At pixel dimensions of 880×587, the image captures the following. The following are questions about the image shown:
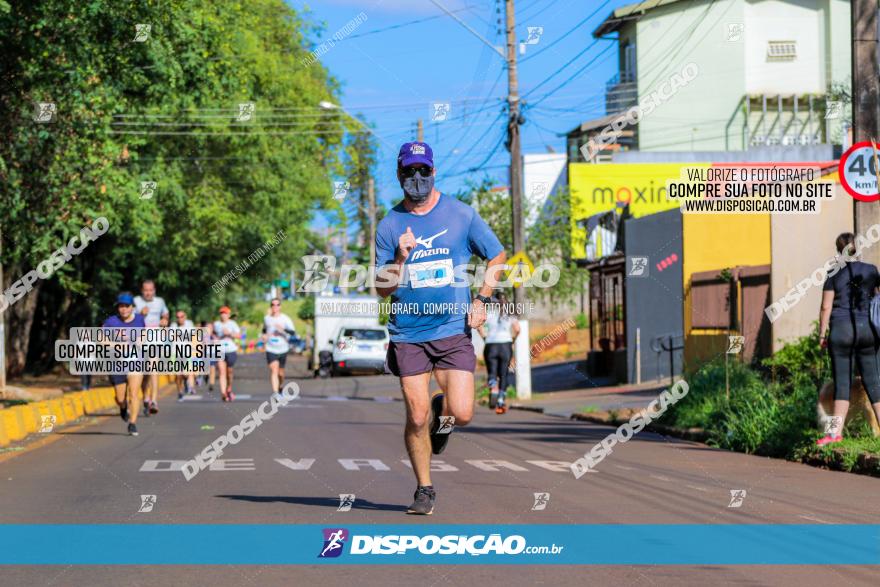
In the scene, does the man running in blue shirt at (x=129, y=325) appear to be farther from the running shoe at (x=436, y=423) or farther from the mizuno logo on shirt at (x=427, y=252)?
the mizuno logo on shirt at (x=427, y=252)

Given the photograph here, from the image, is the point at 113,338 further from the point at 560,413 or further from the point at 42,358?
the point at 42,358

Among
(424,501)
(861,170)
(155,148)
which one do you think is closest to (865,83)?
(861,170)

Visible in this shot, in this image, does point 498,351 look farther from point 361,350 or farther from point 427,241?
point 361,350

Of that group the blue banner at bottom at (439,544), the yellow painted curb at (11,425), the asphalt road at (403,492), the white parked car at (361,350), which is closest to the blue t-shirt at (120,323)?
the asphalt road at (403,492)

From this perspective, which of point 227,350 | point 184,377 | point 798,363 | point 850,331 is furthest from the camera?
point 184,377

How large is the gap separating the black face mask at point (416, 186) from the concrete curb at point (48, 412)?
29.9 feet

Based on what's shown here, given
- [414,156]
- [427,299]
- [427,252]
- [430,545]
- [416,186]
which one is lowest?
[430,545]

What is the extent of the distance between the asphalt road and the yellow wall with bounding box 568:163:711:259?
2500 cm

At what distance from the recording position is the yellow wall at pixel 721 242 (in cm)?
2591

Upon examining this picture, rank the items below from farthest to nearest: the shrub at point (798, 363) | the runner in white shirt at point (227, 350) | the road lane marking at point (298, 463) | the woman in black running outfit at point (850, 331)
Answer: the runner in white shirt at point (227, 350)
the shrub at point (798, 363)
the woman in black running outfit at point (850, 331)
the road lane marking at point (298, 463)

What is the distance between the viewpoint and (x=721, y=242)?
26.4m

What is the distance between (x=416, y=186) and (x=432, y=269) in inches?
20.9

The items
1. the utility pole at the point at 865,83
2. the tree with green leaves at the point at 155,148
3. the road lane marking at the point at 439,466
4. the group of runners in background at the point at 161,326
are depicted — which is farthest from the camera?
the tree with green leaves at the point at 155,148

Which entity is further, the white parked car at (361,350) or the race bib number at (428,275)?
the white parked car at (361,350)
